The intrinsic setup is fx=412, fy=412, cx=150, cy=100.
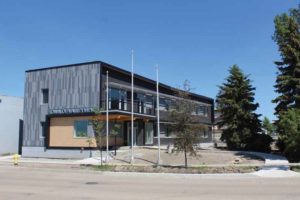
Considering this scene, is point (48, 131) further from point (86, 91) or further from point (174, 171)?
point (174, 171)

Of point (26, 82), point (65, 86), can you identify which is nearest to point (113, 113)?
point (65, 86)

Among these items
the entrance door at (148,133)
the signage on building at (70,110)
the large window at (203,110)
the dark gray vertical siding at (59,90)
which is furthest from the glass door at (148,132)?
the large window at (203,110)

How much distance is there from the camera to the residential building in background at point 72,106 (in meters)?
38.3

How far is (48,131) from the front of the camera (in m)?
40.4

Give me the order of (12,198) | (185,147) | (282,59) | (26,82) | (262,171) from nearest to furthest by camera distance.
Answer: (12,198) < (262,171) < (185,147) < (282,59) < (26,82)

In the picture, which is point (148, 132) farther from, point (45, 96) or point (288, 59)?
point (288, 59)

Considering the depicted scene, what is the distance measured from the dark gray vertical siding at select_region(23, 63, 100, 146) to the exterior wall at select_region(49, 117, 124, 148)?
1.27 metres

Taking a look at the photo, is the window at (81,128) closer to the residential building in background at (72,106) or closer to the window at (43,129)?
the residential building in background at (72,106)

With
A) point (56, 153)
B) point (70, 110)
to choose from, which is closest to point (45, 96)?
point (70, 110)

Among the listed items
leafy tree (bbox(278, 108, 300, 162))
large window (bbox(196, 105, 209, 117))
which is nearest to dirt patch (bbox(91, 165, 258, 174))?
leafy tree (bbox(278, 108, 300, 162))

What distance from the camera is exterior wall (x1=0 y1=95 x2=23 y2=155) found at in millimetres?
45719

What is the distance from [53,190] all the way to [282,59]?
87.3 feet

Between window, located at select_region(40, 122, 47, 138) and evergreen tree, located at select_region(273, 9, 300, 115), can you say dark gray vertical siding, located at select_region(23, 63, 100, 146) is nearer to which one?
window, located at select_region(40, 122, 47, 138)

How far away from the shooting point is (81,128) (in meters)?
38.8
